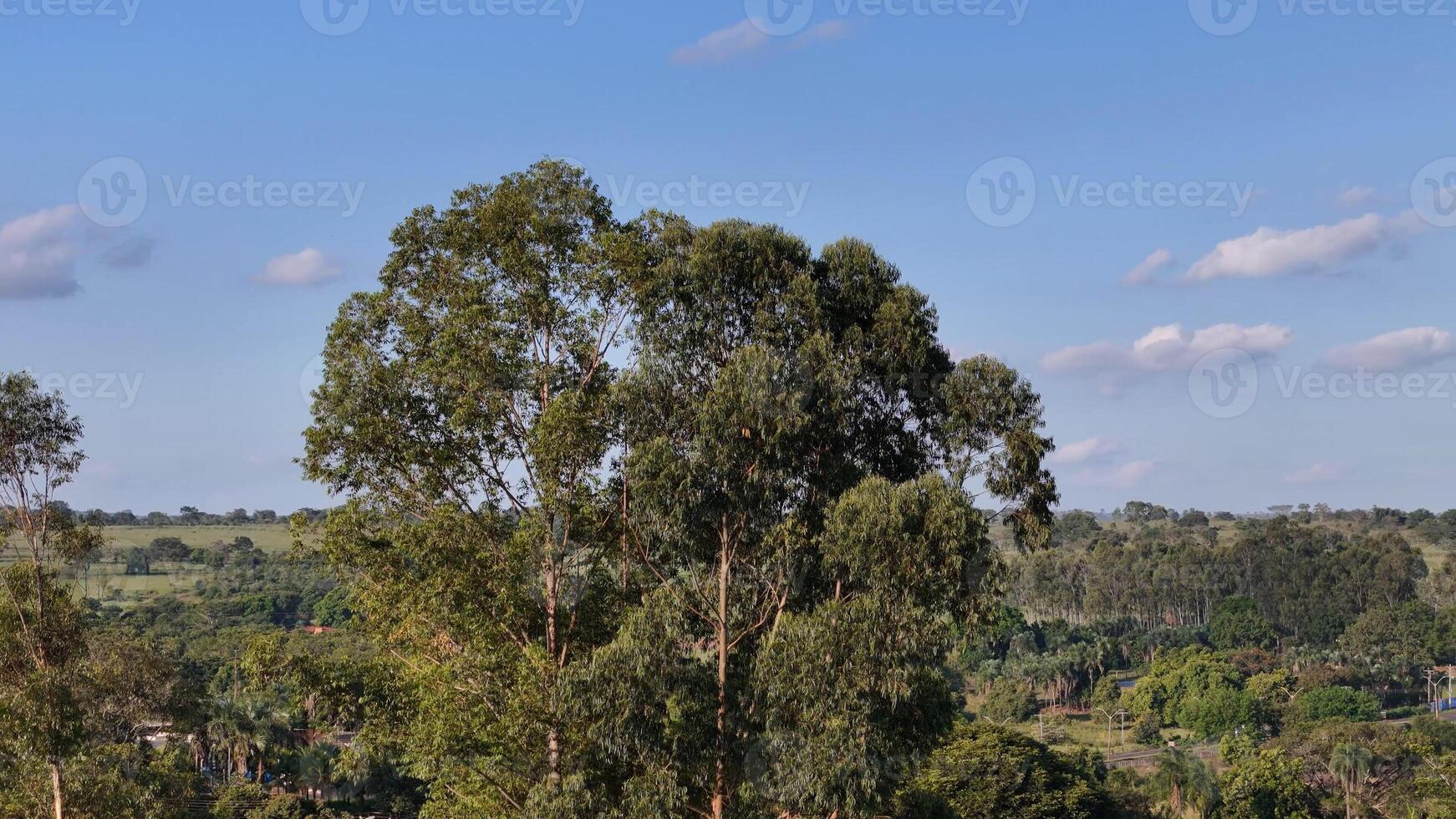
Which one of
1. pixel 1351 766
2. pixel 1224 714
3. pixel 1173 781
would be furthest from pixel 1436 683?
pixel 1173 781

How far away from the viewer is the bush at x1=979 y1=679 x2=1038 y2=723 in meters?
77.6

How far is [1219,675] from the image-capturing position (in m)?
75.0

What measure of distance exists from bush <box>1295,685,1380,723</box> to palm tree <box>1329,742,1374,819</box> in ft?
67.4

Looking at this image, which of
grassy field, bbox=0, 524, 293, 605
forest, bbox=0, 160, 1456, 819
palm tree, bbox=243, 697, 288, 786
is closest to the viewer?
forest, bbox=0, 160, 1456, 819

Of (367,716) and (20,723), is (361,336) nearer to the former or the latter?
(367,716)

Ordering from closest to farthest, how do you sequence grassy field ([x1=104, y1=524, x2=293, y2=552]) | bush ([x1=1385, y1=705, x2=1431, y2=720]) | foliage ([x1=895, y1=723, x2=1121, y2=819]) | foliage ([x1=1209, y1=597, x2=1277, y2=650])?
foliage ([x1=895, y1=723, x2=1121, y2=819])
bush ([x1=1385, y1=705, x2=1431, y2=720])
foliage ([x1=1209, y1=597, x2=1277, y2=650])
grassy field ([x1=104, y1=524, x2=293, y2=552])

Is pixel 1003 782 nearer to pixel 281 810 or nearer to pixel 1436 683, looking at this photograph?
pixel 281 810

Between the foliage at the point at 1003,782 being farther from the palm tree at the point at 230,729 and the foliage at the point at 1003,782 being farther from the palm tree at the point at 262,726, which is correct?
the palm tree at the point at 230,729

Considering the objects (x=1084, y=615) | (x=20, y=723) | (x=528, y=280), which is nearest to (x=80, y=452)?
(x=20, y=723)

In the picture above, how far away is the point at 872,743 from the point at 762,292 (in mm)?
6454

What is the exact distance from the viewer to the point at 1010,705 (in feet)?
257

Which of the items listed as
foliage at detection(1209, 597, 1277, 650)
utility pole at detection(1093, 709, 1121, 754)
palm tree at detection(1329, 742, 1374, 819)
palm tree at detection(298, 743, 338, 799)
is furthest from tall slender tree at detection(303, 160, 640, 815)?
foliage at detection(1209, 597, 1277, 650)

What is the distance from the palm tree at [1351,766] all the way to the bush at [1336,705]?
20.5m

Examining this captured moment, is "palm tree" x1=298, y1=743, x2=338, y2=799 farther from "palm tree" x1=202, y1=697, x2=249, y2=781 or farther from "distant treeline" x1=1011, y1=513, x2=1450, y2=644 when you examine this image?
"distant treeline" x1=1011, y1=513, x2=1450, y2=644
